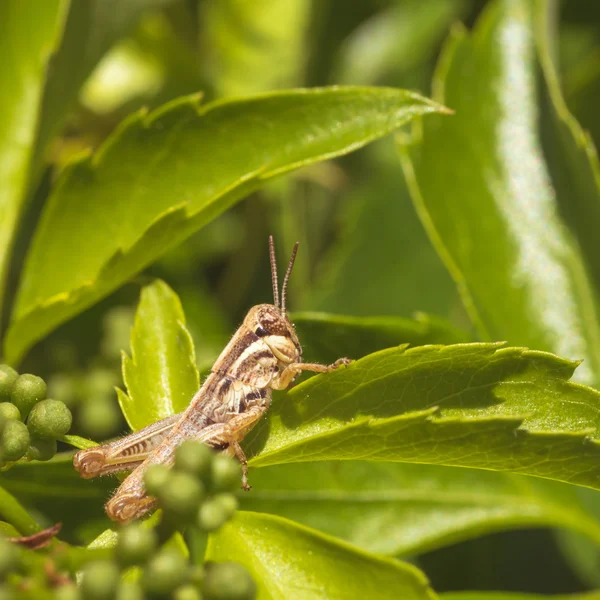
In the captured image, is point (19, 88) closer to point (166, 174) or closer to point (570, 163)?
point (166, 174)

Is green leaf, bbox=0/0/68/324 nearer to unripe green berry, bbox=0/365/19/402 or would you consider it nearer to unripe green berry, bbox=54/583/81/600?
unripe green berry, bbox=0/365/19/402

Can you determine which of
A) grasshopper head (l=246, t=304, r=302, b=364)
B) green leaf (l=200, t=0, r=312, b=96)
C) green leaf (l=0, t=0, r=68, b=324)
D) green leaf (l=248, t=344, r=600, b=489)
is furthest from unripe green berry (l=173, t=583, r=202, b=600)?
green leaf (l=200, t=0, r=312, b=96)

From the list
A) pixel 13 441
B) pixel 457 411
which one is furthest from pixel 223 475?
pixel 457 411

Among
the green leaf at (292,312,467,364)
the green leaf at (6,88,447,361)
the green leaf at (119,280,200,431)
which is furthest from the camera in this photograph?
the green leaf at (292,312,467,364)

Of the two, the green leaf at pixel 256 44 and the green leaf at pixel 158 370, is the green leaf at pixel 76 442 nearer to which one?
the green leaf at pixel 158 370

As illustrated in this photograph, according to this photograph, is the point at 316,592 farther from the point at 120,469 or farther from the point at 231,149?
the point at 231,149

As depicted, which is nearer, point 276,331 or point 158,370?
point 158,370
